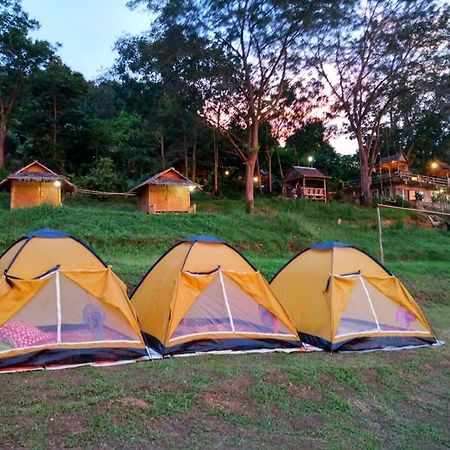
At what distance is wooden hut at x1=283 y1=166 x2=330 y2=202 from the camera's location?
38844 mm

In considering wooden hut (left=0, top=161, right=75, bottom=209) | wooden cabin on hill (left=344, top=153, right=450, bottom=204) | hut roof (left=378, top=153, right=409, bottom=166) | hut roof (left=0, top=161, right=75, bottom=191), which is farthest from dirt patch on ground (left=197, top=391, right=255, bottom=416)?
hut roof (left=378, top=153, right=409, bottom=166)

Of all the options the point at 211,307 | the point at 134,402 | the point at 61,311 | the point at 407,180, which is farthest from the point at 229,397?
the point at 407,180

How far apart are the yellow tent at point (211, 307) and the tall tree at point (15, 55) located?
3216 centimetres

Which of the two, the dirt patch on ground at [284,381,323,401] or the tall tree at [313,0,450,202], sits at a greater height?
the tall tree at [313,0,450,202]

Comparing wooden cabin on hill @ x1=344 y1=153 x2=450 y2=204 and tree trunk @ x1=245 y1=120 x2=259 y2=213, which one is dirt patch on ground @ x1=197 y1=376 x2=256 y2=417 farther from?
wooden cabin on hill @ x1=344 y1=153 x2=450 y2=204

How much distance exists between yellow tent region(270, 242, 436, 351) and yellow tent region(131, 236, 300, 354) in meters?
0.61

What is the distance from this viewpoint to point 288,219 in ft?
80.3

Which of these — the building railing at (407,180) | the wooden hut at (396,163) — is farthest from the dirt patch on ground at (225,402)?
the wooden hut at (396,163)

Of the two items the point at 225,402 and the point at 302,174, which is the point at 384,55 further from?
the point at 225,402

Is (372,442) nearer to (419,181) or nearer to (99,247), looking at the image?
(99,247)

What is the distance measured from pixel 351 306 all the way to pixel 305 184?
33807 mm

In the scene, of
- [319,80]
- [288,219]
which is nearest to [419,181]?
[319,80]

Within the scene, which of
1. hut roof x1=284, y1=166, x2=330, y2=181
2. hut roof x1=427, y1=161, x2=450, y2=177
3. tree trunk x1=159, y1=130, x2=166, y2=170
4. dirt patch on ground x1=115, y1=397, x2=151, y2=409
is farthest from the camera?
hut roof x1=427, y1=161, x2=450, y2=177

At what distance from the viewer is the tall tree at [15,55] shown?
111ft
